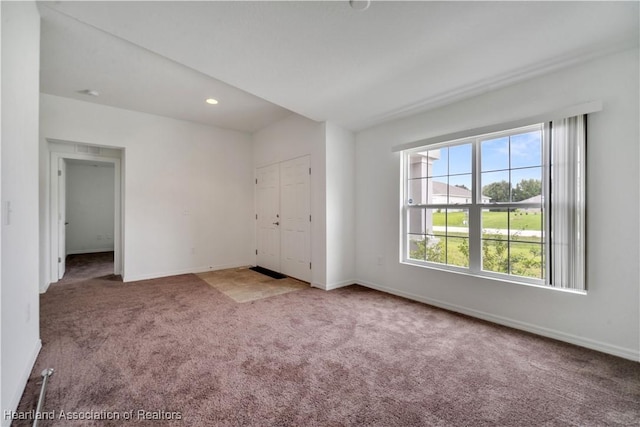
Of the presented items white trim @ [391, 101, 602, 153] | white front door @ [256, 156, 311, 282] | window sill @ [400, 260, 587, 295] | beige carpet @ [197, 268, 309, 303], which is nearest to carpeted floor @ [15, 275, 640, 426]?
window sill @ [400, 260, 587, 295]

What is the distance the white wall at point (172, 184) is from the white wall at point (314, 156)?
51.3 inches

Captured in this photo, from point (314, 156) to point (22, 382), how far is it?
3630mm

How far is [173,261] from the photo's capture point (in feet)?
15.8

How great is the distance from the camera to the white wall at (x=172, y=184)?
4.13 meters

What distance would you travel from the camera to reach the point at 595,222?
2.28 m

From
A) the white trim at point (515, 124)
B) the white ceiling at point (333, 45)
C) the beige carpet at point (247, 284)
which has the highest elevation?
the white ceiling at point (333, 45)

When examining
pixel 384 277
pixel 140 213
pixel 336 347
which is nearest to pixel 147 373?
pixel 336 347

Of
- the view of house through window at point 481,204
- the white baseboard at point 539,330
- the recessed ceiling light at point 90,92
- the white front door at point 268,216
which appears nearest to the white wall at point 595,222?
the white baseboard at point 539,330

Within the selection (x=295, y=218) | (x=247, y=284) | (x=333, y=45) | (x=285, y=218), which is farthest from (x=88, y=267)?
(x=333, y=45)

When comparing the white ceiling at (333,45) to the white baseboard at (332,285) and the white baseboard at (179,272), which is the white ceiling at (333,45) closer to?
the white baseboard at (332,285)

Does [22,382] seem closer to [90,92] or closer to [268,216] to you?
[90,92]

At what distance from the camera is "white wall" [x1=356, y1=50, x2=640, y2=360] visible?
6.99 feet

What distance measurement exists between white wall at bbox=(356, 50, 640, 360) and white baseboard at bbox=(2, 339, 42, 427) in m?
3.58

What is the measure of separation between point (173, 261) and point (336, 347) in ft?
12.3
